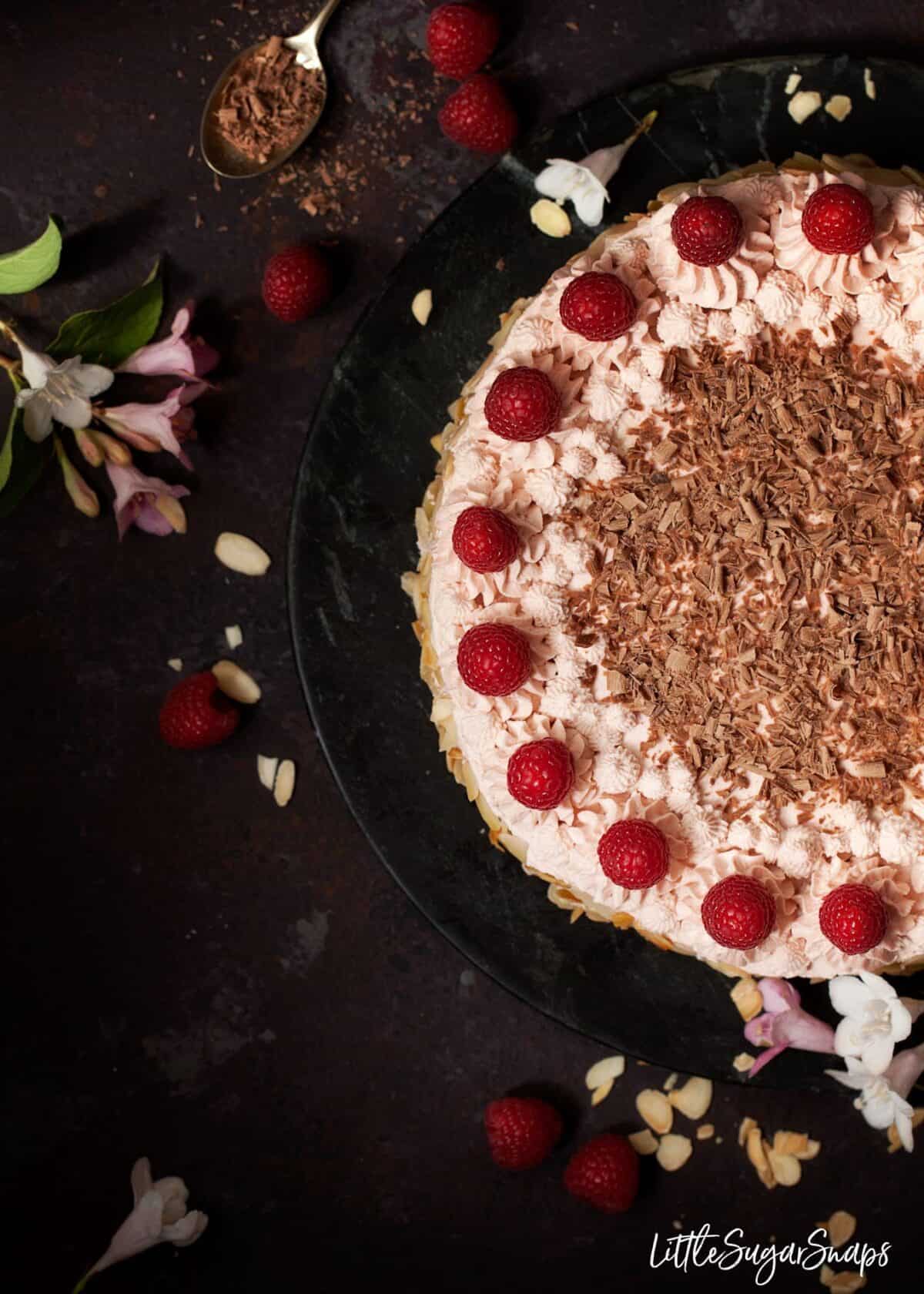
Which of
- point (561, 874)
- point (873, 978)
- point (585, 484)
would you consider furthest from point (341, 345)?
point (873, 978)

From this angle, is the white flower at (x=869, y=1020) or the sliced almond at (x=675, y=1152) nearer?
the white flower at (x=869, y=1020)

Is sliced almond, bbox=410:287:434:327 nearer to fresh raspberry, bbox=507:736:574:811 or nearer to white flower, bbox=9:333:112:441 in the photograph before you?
white flower, bbox=9:333:112:441

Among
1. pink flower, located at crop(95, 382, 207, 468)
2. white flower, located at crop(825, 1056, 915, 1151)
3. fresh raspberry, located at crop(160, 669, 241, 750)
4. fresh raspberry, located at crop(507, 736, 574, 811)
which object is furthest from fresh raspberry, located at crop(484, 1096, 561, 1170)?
pink flower, located at crop(95, 382, 207, 468)

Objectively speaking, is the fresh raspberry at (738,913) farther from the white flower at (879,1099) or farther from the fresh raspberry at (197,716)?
the fresh raspberry at (197,716)

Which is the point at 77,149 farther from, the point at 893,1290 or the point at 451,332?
the point at 893,1290

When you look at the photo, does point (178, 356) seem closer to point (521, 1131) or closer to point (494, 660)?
point (494, 660)

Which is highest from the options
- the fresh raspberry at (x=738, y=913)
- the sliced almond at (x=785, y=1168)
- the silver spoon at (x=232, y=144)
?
the silver spoon at (x=232, y=144)

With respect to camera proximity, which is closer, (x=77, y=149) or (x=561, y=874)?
(x=561, y=874)

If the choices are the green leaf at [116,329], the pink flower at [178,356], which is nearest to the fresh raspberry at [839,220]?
the pink flower at [178,356]
